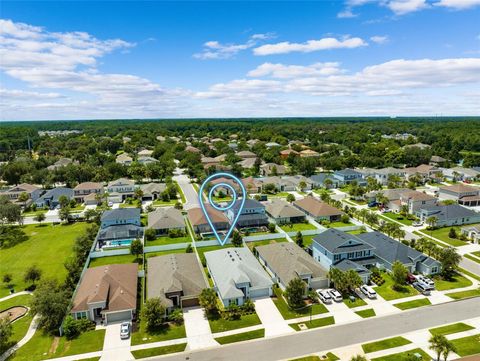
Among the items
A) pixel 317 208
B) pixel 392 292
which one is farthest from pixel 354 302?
pixel 317 208

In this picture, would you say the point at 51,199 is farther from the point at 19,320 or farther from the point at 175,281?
the point at 175,281

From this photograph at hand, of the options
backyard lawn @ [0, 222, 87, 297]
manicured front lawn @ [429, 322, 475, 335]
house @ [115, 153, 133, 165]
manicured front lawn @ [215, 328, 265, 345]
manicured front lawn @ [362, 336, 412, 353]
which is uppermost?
house @ [115, 153, 133, 165]

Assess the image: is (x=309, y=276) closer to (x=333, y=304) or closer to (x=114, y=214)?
(x=333, y=304)

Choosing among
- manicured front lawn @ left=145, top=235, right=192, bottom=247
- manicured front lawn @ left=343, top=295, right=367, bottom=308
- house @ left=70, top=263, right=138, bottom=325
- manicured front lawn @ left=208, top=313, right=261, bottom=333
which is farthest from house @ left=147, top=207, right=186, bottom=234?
manicured front lawn @ left=343, top=295, right=367, bottom=308

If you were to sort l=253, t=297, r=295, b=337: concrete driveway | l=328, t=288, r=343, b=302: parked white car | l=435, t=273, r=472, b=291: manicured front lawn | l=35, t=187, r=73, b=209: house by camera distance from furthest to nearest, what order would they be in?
l=35, t=187, r=73, b=209: house < l=435, t=273, r=472, b=291: manicured front lawn < l=328, t=288, r=343, b=302: parked white car < l=253, t=297, r=295, b=337: concrete driveway

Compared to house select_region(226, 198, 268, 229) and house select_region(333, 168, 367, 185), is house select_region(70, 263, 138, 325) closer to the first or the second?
house select_region(226, 198, 268, 229)

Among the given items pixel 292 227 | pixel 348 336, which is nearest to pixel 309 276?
pixel 348 336
